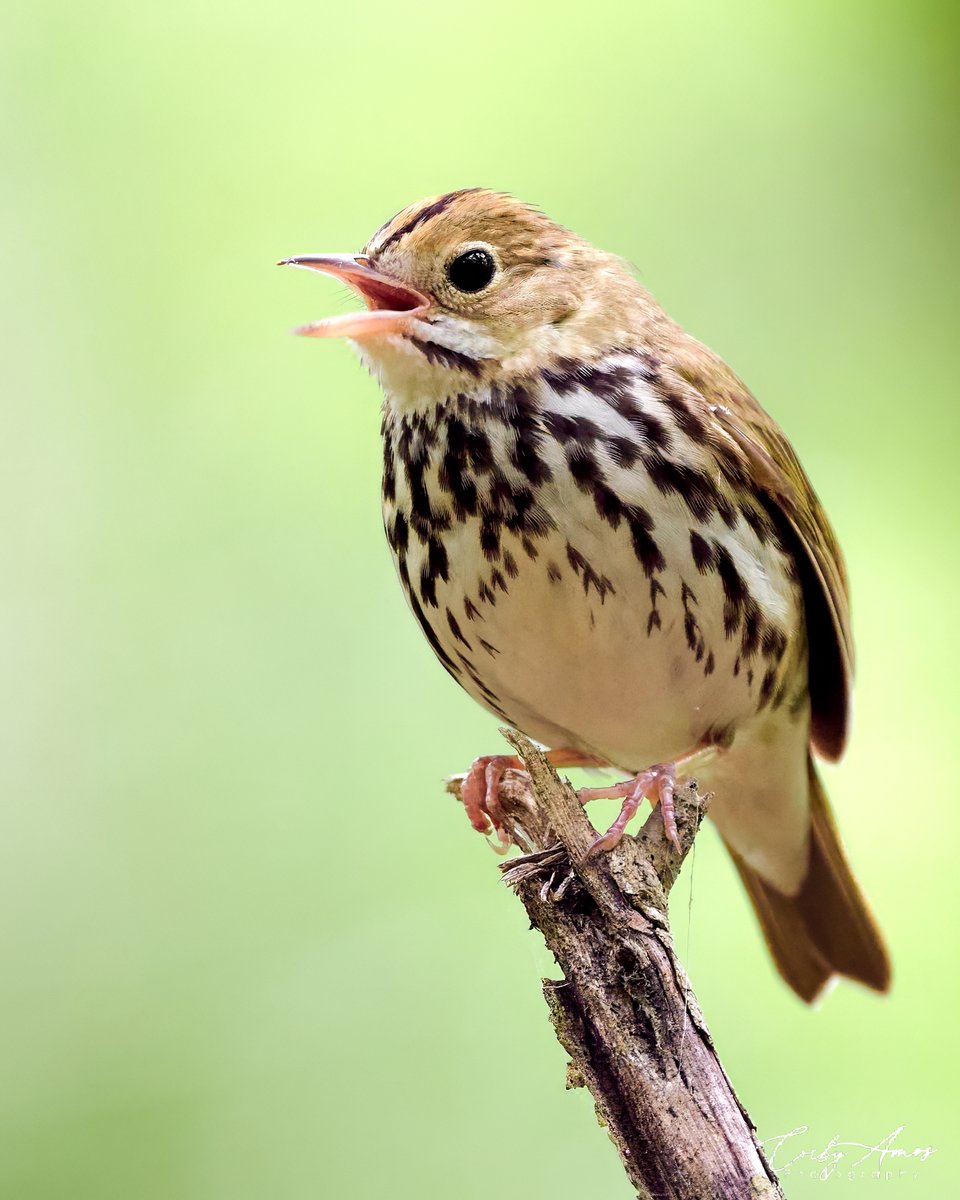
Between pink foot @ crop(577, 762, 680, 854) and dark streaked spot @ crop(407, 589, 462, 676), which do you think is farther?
dark streaked spot @ crop(407, 589, 462, 676)

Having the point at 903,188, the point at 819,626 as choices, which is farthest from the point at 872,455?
the point at 819,626

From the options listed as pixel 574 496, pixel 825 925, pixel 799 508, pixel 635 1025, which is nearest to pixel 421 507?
pixel 574 496

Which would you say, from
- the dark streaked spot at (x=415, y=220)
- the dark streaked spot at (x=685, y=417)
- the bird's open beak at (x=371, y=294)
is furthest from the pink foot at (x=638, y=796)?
the dark streaked spot at (x=415, y=220)

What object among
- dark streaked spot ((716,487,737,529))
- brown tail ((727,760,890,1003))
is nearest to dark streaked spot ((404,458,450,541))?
dark streaked spot ((716,487,737,529))

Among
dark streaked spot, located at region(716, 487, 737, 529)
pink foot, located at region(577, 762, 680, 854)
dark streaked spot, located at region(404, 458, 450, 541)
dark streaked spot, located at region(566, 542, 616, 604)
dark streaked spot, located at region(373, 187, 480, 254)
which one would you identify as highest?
dark streaked spot, located at region(373, 187, 480, 254)

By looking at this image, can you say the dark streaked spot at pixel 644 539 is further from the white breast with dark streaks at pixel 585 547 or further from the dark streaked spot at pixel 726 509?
the dark streaked spot at pixel 726 509

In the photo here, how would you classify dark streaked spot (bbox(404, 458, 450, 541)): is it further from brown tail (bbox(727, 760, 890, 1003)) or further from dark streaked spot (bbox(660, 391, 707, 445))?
brown tail (bbox(727, 760, 890, 1003))

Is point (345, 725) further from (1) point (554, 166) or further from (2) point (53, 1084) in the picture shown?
(1) point (554, 166)

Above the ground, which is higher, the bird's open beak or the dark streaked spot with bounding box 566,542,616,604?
the bird's open beak

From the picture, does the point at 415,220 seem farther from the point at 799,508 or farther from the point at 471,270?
the point at 799,508
